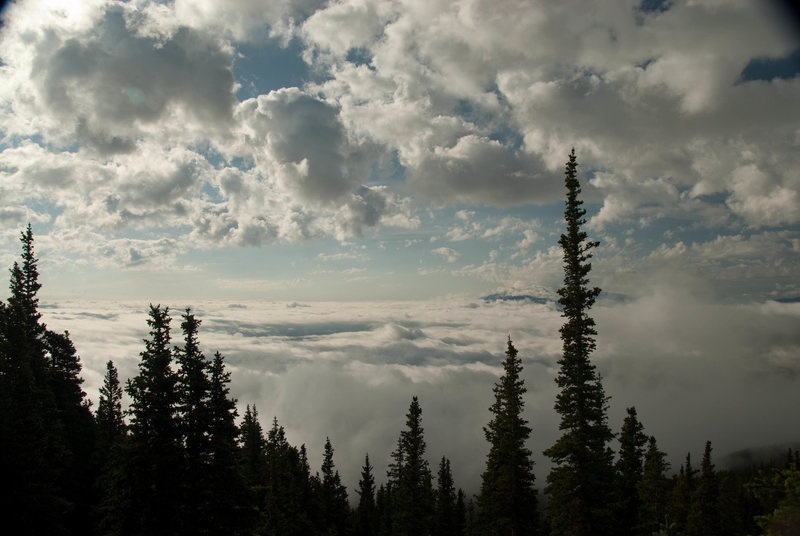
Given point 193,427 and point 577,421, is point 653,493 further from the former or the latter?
point 193,427

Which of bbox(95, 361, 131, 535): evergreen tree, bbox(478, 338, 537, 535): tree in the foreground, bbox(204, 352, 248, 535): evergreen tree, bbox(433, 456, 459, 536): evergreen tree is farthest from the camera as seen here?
bbox(433, 456, 459, 536): evergreen tree

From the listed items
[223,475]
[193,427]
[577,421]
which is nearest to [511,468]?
[577,421]

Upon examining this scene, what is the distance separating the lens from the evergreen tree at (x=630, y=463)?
3825 centimetres

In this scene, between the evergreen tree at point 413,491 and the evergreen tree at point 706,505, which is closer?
the evergreen tree at point 706,505

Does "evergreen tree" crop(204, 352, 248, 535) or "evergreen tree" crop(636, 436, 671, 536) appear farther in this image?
"evergreen tree" crop(636, 436, 671, 536)

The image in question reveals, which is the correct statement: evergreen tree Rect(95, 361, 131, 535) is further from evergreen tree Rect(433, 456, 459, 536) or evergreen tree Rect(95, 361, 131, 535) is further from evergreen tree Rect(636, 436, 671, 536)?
evergreen tree Rect(433, 456, 459, 536)

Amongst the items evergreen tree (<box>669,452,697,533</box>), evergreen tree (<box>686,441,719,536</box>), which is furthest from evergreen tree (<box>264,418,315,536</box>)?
evergreen tree (<box>686,441,719,536</box>)

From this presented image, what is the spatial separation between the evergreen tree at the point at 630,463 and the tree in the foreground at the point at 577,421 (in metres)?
17.2

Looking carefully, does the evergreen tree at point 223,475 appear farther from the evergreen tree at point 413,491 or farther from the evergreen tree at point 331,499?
the evergreen tree at point 331,499

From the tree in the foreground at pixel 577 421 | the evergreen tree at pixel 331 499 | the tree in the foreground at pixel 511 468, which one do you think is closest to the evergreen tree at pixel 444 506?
the evergreen tree at pixel 331 499

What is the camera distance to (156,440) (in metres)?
22.2

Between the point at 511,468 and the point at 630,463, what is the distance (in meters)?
15.8

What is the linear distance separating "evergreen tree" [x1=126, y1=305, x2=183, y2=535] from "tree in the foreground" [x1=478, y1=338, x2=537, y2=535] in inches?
792

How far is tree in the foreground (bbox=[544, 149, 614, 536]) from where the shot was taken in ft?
74.4
